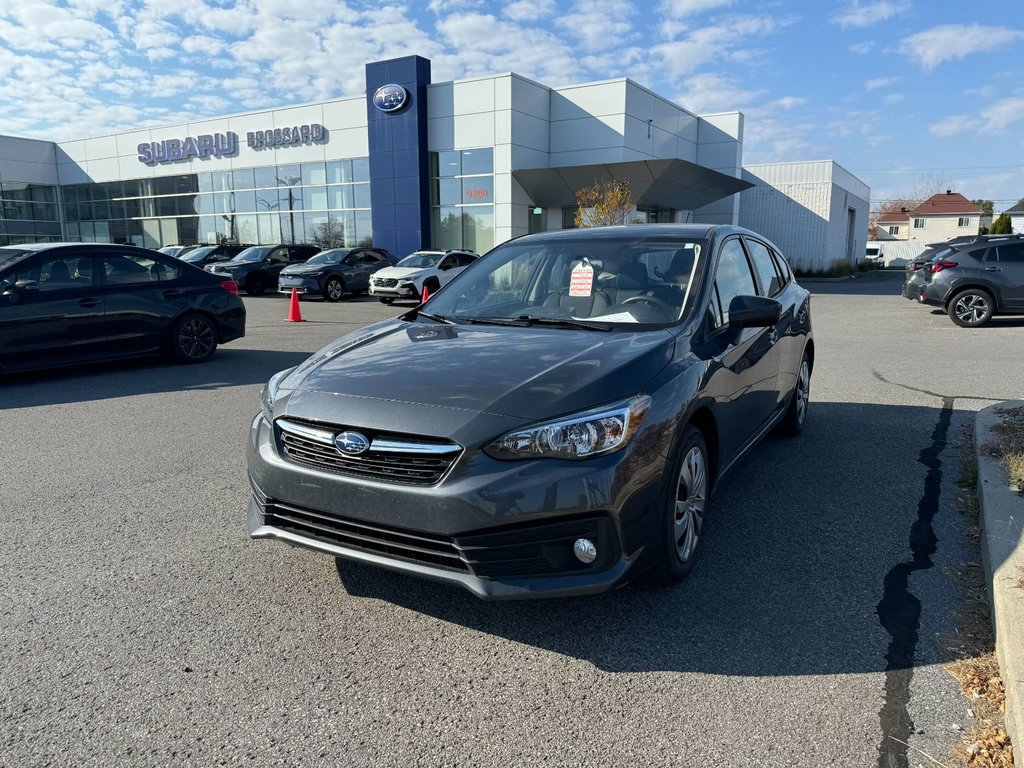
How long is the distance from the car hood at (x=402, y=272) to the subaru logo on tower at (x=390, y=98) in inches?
469

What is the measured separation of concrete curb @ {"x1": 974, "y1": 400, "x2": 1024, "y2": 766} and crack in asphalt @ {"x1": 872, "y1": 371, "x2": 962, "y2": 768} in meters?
0.28

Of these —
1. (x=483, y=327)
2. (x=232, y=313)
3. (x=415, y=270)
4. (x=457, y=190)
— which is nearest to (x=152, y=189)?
(x=457, y=190)

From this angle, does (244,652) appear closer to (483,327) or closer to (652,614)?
(652,614)

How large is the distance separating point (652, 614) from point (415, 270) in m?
19.0

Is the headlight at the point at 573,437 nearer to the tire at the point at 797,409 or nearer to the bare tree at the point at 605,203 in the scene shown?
the tire at the point at 797,409

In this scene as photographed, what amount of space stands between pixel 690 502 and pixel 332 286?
20197 mm

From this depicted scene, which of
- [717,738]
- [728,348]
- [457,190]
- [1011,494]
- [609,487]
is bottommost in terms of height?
[717,738]

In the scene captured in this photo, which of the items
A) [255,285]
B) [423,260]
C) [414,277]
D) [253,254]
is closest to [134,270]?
[414,277]

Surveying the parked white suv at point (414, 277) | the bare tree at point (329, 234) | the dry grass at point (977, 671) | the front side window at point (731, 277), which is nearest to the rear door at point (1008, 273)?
the parked white suv at point (414, 277)

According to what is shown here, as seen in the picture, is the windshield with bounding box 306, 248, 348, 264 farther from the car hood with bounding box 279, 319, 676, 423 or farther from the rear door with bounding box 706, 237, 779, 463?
Result: the car hood with bounding box 279, 319, 676, 423

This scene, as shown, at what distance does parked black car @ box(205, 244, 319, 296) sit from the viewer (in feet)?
79.8

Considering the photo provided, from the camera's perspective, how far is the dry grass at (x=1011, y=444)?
167 inches

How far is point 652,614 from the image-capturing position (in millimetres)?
3295

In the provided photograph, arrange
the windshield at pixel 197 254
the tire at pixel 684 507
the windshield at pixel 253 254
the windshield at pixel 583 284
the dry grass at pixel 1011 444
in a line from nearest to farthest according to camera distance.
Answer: the tire at pixel 684 507 < the windshield at pixel 583 284 < the dry grass at pixel 1011 444 < the windshield at pixel 253 254 < the windshield at pixel 197 254
